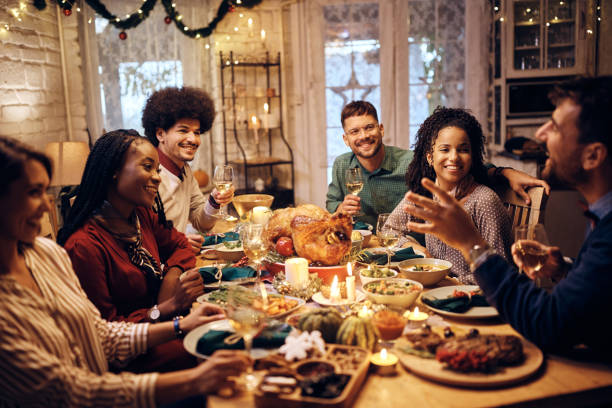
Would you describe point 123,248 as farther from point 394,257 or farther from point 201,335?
point 394,257

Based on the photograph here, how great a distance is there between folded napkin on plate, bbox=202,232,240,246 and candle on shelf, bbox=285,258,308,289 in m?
0.88

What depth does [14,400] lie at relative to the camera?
3.80 ft

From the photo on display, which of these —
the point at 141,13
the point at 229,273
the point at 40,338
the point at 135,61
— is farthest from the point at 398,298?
the point at 135,61

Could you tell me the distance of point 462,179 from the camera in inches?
96.4

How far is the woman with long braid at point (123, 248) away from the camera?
178 cm

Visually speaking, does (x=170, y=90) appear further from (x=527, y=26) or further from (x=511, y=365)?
(x=527, y=26)

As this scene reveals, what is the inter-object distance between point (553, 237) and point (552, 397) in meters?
4.06

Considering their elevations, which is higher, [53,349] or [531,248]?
[531,248]

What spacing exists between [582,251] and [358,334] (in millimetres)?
685

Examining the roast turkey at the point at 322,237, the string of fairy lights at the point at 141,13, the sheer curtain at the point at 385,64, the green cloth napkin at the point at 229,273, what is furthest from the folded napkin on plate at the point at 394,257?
the sheer curtain at the point at 385,64

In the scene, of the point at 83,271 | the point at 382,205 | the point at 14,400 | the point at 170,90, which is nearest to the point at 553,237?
the point at 382,205

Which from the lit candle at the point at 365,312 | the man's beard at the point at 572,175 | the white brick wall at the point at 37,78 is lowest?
the lit candle at the point at 365,312

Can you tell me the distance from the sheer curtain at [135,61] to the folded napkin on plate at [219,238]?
2917mm

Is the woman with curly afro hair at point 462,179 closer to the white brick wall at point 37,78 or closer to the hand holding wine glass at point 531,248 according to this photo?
the hand holding wine glass at point 531,248
